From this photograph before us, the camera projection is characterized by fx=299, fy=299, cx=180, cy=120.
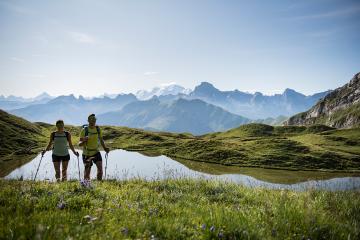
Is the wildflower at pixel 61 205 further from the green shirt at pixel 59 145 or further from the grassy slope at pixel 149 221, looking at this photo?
the green shirt at pixel 59 145

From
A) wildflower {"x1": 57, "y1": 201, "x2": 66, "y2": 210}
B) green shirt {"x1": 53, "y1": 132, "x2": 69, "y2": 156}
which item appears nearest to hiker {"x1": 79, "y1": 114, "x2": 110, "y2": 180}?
green shirt {"x1": 53, "y1": 132, "x2": 69, "y2": 156}

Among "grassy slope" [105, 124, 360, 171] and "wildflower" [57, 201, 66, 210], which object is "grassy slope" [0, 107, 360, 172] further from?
"wildflower" [57, 201, 66, 210]

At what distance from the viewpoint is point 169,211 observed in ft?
23.9

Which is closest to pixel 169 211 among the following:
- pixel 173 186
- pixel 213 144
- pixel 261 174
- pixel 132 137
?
pixel 173 186

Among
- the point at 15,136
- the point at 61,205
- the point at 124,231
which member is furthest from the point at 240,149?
the point at 124,231

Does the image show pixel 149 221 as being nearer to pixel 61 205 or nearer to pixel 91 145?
pixel 61 205

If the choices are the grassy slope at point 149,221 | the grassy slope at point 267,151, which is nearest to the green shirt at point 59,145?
the grassy slope at point 149,221

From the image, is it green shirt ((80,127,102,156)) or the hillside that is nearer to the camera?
green shirt ((80,127,102,156))

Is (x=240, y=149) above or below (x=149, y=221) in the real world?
below

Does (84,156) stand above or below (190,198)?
above

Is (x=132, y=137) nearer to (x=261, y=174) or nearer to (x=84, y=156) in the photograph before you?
(x=261, y=174)

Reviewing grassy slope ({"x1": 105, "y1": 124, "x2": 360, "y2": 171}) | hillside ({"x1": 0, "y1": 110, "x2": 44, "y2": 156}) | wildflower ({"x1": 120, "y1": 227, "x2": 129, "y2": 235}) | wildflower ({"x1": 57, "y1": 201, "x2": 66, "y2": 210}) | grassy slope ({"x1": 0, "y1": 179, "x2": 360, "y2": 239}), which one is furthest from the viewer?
hillside ({"x1": 0, "y1": 110, "x2": 44, "y2": 156})

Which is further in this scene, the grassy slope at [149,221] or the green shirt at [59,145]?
the green shirt at [59,145]

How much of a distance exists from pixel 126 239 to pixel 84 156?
12.0 metres
